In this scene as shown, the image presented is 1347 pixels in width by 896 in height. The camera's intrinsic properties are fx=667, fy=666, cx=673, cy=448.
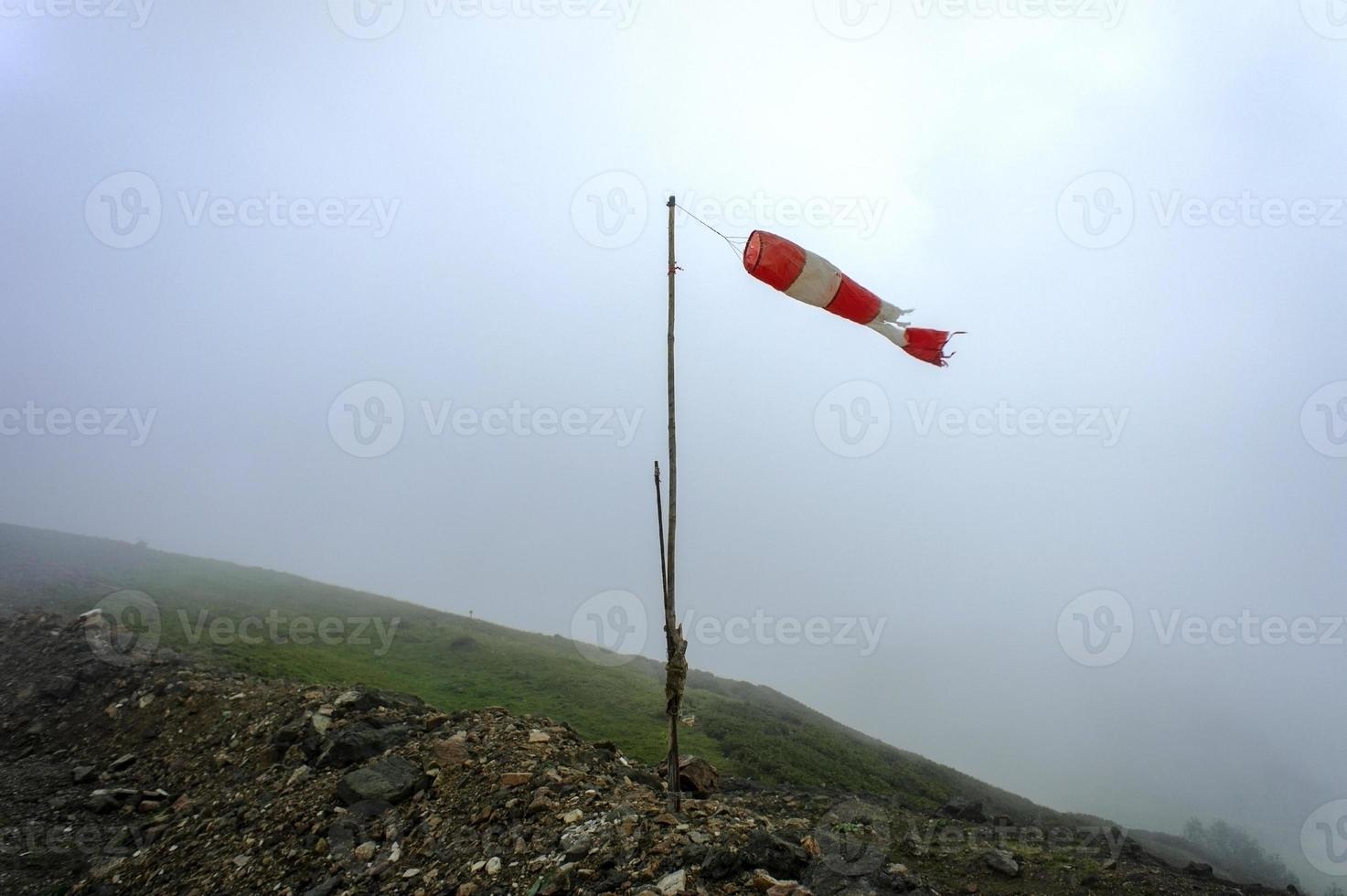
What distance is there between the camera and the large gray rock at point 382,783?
8.80 m

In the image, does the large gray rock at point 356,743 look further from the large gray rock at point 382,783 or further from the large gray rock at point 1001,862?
the large gray rock at point 1001,862

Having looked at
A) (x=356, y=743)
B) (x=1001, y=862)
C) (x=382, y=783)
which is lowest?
(x=1001, y=862)

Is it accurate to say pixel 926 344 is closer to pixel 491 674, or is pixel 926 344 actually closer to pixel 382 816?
pixel 382 816

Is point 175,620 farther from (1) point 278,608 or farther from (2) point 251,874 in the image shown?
(2) point 251,874

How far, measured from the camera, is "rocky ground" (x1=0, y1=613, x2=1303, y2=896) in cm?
696

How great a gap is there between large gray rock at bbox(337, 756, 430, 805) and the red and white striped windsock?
8.04 m

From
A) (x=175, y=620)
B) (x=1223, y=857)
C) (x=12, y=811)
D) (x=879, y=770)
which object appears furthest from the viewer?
(x=1223, y=857)

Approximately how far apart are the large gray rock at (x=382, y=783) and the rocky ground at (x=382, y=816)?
26 millimetres

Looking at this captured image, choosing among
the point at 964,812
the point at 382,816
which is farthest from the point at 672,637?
the point at 964,812

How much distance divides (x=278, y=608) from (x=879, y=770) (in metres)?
32.4

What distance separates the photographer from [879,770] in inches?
956

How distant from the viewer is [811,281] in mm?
8430

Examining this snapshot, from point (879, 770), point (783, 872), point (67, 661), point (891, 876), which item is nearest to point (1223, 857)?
point (879, 770)

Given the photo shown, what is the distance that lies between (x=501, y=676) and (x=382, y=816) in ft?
68.5
